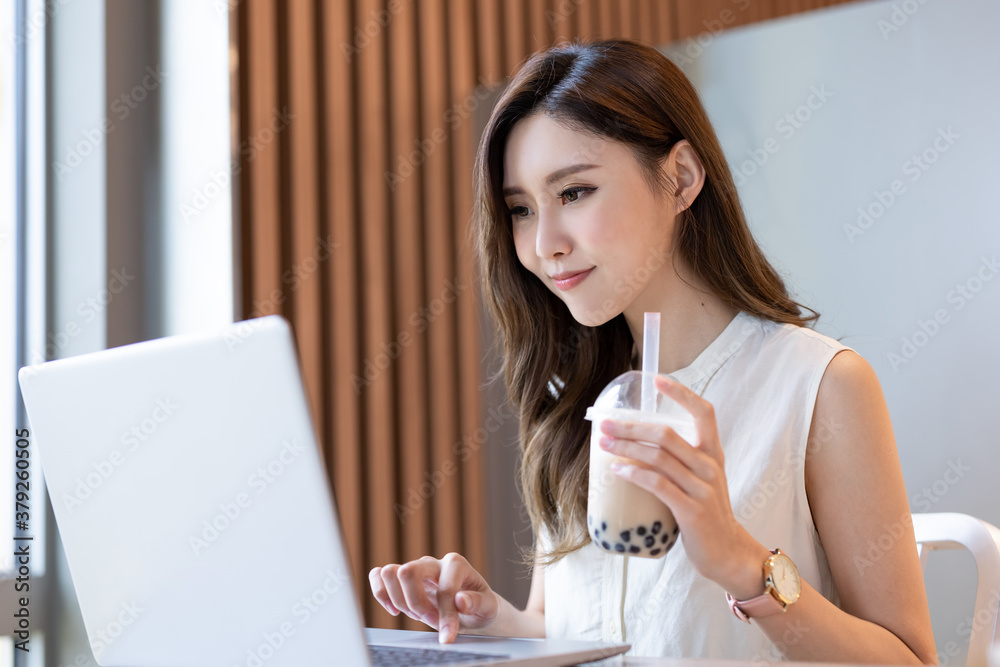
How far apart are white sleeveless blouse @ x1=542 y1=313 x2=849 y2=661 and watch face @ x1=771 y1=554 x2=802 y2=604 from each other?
27cm

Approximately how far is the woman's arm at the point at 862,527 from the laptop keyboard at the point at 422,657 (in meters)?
0.41

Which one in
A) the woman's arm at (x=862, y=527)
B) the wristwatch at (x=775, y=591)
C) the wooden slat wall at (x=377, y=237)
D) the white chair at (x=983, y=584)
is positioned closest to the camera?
the wristwatch at (x=775, y=591)

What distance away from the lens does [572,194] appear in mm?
1345

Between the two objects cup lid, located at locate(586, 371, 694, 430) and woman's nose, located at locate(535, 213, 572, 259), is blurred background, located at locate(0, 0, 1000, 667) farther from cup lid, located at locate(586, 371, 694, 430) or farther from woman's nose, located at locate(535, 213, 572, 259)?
cup lid, located at locate(586, 371, 694, 430)

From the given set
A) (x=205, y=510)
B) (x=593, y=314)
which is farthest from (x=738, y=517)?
(x=205, y=510)

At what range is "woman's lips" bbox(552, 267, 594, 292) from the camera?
1.34 meters

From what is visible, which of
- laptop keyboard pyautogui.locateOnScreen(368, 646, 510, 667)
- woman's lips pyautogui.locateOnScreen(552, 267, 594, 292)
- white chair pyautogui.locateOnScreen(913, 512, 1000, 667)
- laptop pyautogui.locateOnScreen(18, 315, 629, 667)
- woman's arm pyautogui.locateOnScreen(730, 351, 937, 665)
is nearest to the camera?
laptop pyautogui.locateOnScreen(18, 315, 629, 667)

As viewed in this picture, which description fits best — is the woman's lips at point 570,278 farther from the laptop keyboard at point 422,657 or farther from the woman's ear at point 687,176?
the laptop keyboard at point 422,657

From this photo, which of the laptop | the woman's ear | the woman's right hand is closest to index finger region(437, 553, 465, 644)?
the woman's right hand

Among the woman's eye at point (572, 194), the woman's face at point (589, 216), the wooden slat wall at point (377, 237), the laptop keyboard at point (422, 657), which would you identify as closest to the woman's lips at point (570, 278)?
the woman's face at point (589, 216)

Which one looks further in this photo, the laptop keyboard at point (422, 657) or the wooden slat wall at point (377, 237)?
the wooden slat wall at point (377, 237)

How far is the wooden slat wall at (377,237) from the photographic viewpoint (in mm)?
2123

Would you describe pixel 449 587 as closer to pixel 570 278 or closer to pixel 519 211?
pixel 570 278

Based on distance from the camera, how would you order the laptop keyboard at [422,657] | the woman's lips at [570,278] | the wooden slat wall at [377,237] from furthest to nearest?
the wooden slat wall at [377,237] → the woman's lips at [570,278] → the laptop keyboard at [422,657]
